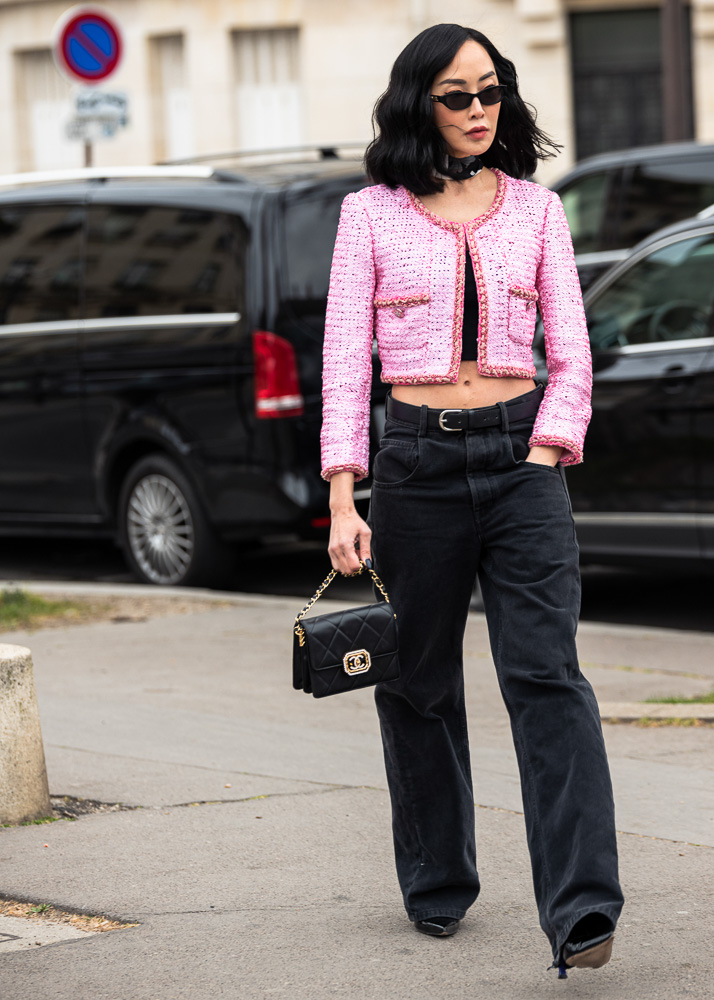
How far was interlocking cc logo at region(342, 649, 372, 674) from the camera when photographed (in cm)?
352

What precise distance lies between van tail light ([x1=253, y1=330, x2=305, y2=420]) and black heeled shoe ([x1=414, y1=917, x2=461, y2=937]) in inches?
184

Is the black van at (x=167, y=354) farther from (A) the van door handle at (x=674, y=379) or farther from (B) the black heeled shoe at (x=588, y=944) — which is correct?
(B) the black heeled shoe at (x=588, y=944)

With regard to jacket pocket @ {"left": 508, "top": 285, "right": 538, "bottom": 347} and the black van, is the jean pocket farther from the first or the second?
the black van

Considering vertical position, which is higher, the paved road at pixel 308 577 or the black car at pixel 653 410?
the black car at pixel 653 410

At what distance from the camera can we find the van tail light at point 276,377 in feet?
26.9

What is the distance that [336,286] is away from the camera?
362 centimetres

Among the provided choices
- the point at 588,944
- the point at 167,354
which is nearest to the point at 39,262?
the point at 167,354

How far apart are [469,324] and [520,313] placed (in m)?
0.11

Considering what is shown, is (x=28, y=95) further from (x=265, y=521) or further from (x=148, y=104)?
(x=265, y=521)

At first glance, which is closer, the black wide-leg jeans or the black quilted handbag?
the black wide-leg jeans

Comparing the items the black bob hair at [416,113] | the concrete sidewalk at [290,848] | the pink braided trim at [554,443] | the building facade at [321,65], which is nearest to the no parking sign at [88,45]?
the concrete sidewalk at [290,848]

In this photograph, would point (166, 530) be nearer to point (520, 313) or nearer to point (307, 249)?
point (307, 249)

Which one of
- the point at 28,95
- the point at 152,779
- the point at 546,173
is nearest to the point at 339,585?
the point at 152,779

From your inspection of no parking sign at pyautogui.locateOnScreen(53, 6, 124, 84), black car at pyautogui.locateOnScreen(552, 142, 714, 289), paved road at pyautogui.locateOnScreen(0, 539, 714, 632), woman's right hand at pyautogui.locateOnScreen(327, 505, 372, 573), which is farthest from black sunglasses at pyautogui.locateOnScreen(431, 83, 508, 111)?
no parking sign at pyautogui.locateOnScreen(53, 6, 124, 84)
